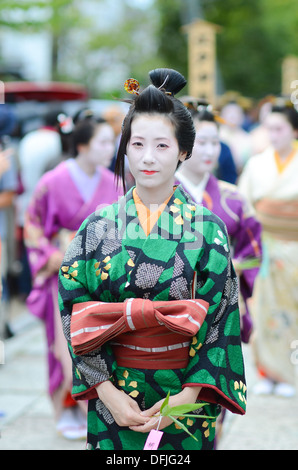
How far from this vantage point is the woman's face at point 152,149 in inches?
100

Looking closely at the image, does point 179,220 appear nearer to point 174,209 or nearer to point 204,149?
point 174,209

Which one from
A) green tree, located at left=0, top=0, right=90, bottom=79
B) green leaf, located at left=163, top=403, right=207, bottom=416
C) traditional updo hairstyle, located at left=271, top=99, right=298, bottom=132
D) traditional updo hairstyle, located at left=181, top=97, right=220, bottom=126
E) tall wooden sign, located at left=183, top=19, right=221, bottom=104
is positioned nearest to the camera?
green leaf, located at left=163, top=403, right=207, bottom=416

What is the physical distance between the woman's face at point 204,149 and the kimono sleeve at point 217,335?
117cm

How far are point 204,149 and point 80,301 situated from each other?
1.49 m

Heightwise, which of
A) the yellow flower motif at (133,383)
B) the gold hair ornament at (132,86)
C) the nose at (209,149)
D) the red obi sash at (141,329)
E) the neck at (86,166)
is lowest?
the yellow flower motif at (133,383)

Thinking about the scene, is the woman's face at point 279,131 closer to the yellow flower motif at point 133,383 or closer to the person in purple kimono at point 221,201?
the person in purple kimono at point 221,201

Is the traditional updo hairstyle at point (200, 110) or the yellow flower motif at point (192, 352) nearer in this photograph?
the yellow flower motif at point (192, 352)

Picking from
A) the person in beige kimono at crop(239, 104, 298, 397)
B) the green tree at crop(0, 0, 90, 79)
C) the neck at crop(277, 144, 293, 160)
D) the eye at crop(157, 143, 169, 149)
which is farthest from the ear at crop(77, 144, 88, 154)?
the green tree at crop(0, 0, 90, 79)

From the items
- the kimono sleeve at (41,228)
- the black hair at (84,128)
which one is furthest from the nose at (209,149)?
the kimono sleeve at (41,228)

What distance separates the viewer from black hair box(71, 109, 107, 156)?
14.5 ft

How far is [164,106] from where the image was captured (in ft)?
8.37

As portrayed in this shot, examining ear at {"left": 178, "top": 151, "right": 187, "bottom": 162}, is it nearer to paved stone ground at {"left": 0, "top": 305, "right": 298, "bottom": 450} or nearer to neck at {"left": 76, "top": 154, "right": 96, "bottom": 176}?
neck at {"left": 76, "top": 154, "right": 96, "bottom": 176}

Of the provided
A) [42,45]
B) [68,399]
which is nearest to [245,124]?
[68,399]
